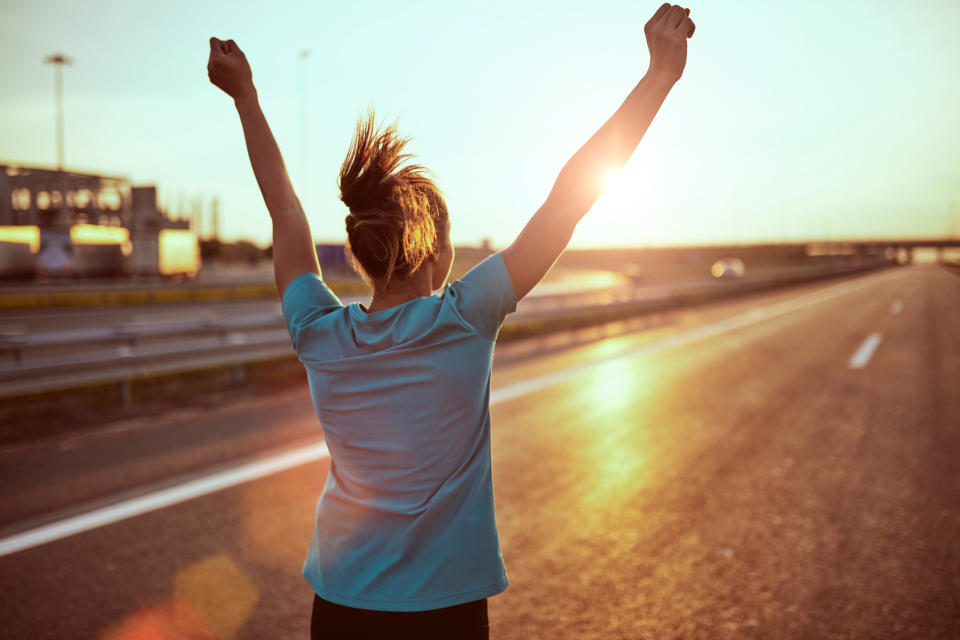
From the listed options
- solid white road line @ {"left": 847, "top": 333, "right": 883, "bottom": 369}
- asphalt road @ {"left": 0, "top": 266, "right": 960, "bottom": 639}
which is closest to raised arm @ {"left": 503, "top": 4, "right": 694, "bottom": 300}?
asphalt road @ {"left": 0, "top": 266, "right": 960, "bottom": 639}

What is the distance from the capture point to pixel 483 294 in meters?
1.45

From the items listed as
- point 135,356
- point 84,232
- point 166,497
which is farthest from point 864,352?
point 84,232

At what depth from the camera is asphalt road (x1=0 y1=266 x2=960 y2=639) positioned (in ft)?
11.7

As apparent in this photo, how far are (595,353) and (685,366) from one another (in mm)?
Answer: 2228

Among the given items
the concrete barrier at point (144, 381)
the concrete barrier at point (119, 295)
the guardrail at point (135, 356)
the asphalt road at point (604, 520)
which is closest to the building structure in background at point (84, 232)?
the concrete barrier at point (119, 295)

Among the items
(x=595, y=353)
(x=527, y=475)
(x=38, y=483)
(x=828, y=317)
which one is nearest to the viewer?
(x=38, y=483)

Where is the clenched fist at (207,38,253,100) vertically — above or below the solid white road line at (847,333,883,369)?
above

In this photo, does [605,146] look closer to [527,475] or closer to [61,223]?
[527,475]

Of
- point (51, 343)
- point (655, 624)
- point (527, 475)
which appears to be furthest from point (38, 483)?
point (655, 624)

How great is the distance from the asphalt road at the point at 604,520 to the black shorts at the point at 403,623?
2024 millimetres

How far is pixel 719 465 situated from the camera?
6258mm

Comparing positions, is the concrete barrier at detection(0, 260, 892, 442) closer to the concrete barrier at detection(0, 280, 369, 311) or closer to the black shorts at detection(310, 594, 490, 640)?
the black shorts at detection(310, 594, 490, 640)

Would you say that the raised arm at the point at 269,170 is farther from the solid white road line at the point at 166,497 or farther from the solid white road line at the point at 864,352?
the solid white road line at the point at 864,352

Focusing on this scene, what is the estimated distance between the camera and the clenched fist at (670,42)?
1.53 m
